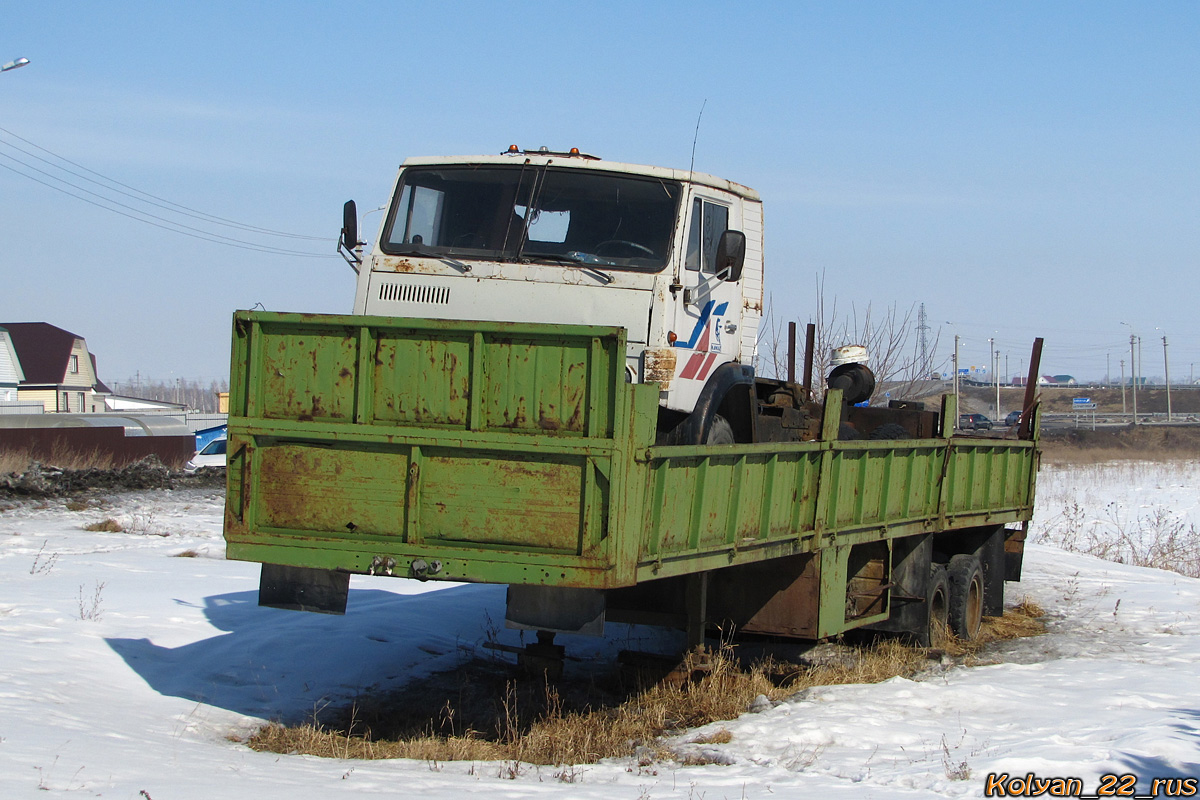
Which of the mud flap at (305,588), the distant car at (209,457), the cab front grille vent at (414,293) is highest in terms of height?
the cab front grille vent at (414,293)

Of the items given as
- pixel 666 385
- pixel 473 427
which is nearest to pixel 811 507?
pixel 666 385

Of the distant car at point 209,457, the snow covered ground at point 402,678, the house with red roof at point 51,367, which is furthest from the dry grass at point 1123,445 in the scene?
the house with red roof at point 51,367

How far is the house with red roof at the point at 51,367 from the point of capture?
61250 millimetres

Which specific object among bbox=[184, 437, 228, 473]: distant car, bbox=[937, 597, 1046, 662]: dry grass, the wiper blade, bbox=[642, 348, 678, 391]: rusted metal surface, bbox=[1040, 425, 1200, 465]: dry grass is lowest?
bbox=[184, 437, 228, 473]: distant car

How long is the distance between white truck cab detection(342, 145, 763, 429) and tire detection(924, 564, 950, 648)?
2.70m

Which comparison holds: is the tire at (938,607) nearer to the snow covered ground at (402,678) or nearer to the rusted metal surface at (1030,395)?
the snow covered ground at (402,678)

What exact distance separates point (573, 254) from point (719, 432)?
144cm

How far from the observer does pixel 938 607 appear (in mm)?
9320

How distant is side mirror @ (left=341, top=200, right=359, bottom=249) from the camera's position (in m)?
7.52

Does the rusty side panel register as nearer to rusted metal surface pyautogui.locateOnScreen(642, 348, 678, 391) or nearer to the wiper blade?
rusted metal surface pyautogui.locateOnScreen(642, 348, 678, 391)

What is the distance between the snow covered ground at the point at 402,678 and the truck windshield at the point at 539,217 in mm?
2915

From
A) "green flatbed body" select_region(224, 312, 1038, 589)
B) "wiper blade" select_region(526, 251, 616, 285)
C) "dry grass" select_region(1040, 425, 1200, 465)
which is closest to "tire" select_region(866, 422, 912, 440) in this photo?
"wiper blade" select_region(526, 251, 616, 285)

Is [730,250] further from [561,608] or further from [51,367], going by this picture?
[51,367]

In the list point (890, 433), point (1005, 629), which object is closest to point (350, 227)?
point (890, 433)
